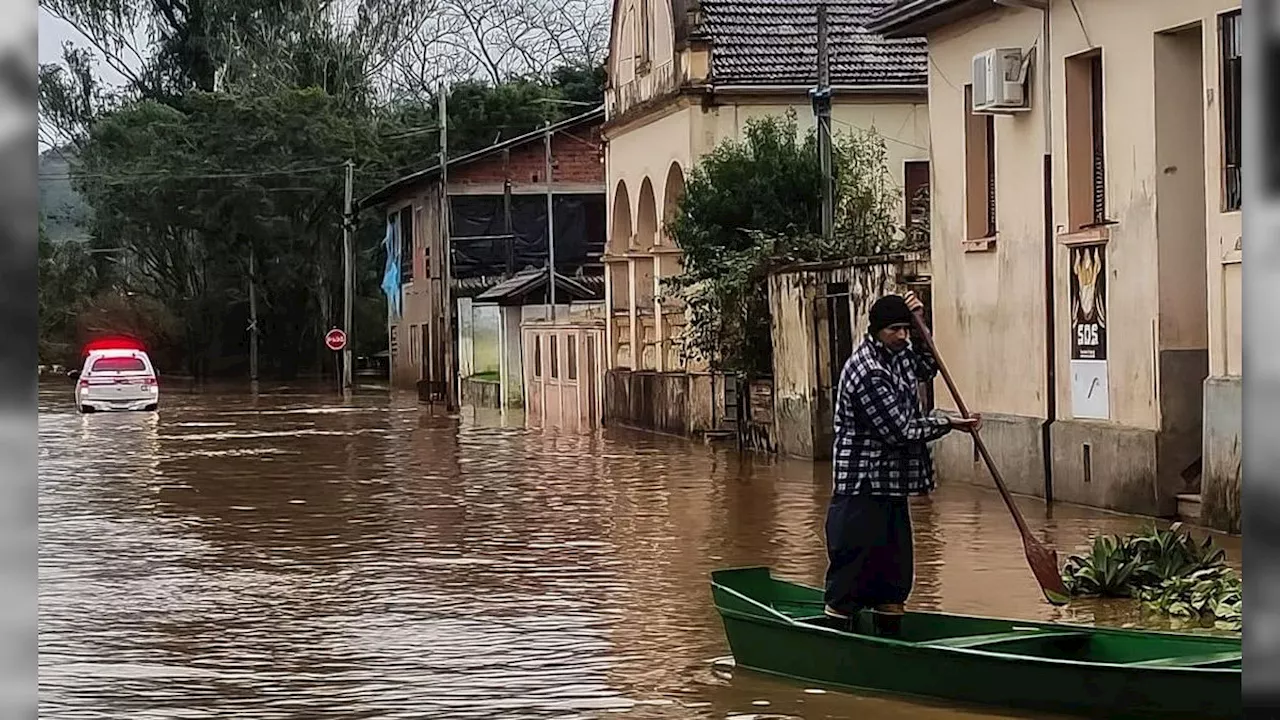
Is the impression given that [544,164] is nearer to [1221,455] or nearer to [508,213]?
[508,213]

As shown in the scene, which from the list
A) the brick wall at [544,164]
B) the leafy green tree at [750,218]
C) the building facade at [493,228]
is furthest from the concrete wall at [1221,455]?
the brick wall at [544,164]

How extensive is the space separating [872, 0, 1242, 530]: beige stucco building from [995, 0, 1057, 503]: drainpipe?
0.07 feet

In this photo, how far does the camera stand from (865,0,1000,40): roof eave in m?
21.7

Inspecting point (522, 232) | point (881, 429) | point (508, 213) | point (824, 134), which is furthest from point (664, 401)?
point (522, 232)

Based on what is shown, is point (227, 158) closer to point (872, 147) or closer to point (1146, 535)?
point (872, 147)

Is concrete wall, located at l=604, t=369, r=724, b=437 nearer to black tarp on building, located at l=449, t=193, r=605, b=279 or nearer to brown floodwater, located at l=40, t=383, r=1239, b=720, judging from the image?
brown floodwater, located at l=40, t=383, r=1239, b=720

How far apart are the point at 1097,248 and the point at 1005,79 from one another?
99.1 inches

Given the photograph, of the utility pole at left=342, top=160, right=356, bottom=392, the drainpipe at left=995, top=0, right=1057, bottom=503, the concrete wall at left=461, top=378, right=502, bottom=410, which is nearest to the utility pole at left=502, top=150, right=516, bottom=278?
the concrete wall at left=461, top=378, right=502, bottom=410

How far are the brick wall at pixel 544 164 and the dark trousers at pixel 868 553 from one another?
47465 millimetres

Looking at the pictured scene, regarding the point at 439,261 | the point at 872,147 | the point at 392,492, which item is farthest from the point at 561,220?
the point at 392,492

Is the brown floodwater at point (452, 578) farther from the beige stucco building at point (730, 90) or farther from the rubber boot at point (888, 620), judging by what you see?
the beige stucco building at point (730, 90)

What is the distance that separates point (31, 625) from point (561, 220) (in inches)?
2203

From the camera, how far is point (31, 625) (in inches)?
101

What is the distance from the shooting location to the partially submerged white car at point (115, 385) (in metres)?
47.4
